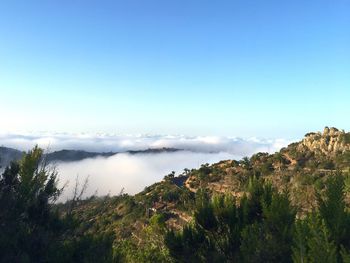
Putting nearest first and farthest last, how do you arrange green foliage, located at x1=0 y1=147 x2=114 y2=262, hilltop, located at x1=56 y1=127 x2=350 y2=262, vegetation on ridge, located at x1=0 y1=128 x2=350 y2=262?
vegetation on ridge, located at x1=0 y1=128 x2=350 y2=262 < green foliage, located at x1=0 y1=147 x2=114 y2=262 < hilltop, located at x1=56 y1=127 x2=350 y2=262

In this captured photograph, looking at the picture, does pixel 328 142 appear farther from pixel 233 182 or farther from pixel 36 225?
pixel 36 225

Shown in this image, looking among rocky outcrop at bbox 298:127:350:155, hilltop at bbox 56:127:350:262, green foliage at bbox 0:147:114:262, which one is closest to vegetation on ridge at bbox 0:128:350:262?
green foliage at bbox 0:147:114:262

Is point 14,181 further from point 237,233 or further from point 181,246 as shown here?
point 237,233

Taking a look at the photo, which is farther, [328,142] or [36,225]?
[328,142]

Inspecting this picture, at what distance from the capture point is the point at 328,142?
75062 mm

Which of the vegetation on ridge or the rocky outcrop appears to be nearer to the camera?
the vegetation on ridge

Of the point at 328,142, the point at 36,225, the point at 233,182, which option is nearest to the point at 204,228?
the point at 36,225

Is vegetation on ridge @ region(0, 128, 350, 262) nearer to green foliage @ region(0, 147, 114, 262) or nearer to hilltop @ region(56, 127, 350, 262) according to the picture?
green foliage @ region(0, 147, 114, 262)

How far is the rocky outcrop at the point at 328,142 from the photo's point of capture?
6862 centimetres

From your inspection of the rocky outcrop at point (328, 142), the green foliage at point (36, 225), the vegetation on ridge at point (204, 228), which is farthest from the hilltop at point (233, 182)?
the green foliage at point (36, 225)

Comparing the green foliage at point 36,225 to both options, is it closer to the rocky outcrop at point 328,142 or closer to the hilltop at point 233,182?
the hilltop at point 233,182

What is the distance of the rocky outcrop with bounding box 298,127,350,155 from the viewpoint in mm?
68625

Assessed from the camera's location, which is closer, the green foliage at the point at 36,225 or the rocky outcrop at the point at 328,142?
the green foliage at the point at 36,225

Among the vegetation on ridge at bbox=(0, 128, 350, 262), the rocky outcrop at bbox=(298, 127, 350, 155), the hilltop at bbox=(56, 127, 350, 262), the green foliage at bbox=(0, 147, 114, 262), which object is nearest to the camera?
the vegetation on ridge at bbox=(0, 128, 350, 262)
